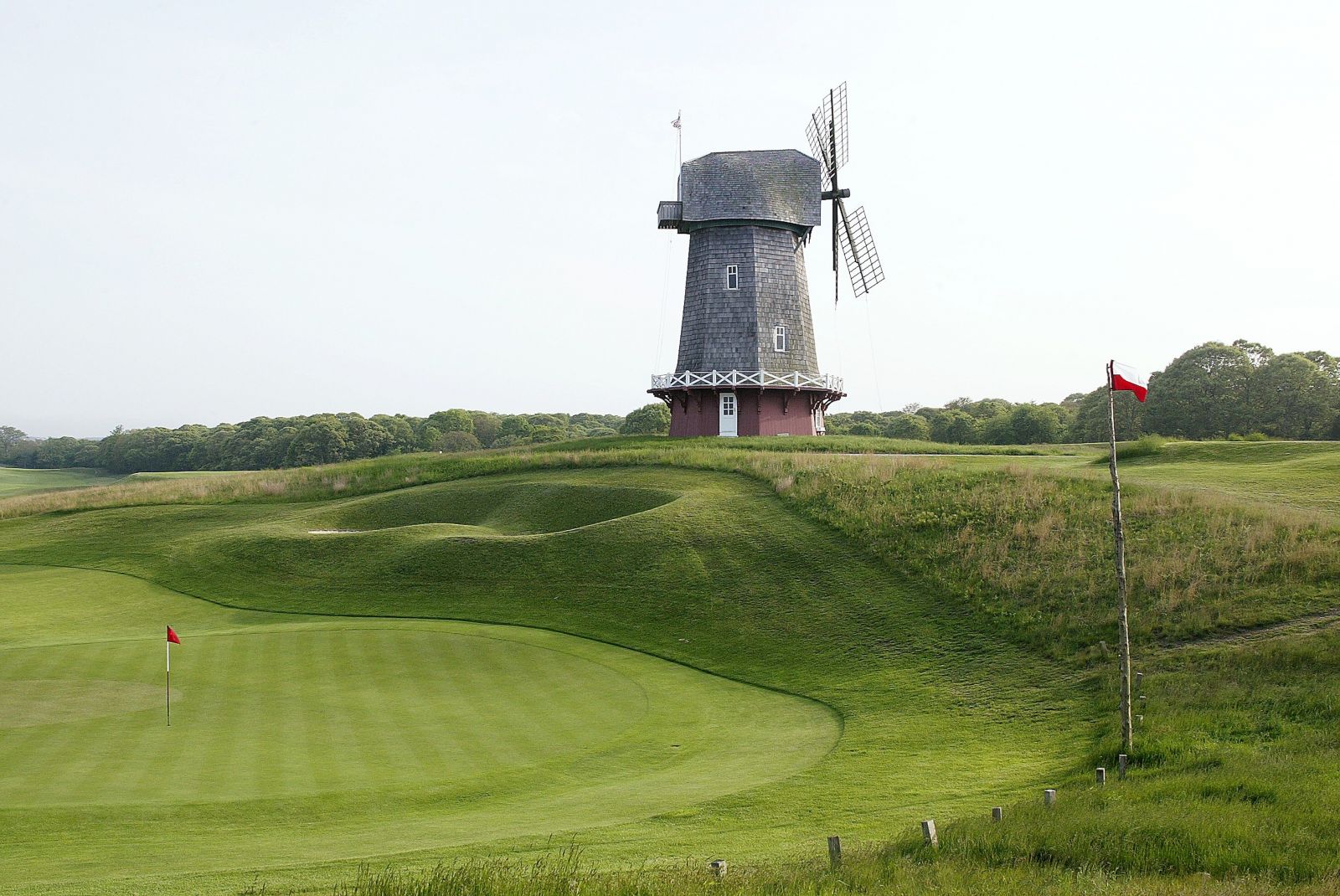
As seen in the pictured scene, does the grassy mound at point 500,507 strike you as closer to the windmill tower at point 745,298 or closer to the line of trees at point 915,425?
the windmill tower at point 745,298

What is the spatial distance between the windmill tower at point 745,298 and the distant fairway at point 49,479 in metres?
66.0

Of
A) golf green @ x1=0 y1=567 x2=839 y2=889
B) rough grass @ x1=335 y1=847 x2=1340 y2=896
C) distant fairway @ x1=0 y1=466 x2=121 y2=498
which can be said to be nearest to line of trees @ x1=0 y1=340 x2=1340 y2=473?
distant fairway @ x1=0 y1=466 x2=121 y2=498

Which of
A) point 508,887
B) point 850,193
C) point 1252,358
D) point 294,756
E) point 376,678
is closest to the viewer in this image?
point 508,887

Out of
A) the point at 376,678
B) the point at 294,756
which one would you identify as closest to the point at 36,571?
the point at 376,678

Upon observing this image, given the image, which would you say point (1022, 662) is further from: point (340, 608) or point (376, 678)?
point (340, 608)

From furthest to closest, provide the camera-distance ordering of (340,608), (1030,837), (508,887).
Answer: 1. (340,608)
2. (1030,837)
3. (508,887)

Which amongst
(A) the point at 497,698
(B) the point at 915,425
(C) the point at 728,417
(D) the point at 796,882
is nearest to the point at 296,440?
(B) the point at 915,425

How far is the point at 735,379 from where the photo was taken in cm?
4475

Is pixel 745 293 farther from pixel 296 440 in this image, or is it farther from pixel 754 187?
pixel 296 440

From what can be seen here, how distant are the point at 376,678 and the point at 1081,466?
21.6m

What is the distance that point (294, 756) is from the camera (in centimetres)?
1281

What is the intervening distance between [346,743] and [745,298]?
113 feet

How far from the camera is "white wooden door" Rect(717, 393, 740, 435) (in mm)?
45719

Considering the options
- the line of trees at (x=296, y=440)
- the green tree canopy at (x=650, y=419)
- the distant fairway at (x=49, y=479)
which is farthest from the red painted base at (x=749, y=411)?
the distant fairway at (x=49, y=479)
